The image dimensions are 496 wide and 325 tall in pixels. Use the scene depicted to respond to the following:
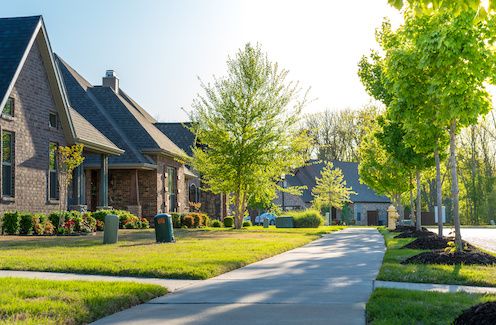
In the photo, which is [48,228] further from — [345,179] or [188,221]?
[345,179]

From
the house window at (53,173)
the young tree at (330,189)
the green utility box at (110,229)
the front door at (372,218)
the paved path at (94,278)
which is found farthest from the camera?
the front door at (372,218)

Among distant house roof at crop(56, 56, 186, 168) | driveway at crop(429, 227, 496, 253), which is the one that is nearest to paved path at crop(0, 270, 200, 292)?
driveway at crop(429, 227, 496, 253)

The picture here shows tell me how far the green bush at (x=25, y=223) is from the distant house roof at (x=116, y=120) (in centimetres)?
1222

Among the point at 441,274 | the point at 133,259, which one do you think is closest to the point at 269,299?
the point at 441,274

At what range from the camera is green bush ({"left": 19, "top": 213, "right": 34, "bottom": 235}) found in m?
24.3

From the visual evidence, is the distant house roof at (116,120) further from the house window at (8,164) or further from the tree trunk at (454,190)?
the tree trunk at (454,190)

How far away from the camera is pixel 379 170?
39344mm

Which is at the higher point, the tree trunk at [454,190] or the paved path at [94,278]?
the tree trunk at [454,190]

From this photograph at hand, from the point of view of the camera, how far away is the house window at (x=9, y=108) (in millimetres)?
24230

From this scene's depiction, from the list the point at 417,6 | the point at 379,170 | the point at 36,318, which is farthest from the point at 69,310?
the point at 379,170

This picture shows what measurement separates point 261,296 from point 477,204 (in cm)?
7742

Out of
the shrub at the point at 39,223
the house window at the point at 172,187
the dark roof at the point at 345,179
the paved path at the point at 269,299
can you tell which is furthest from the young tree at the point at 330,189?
the paved path at the point at 269,299

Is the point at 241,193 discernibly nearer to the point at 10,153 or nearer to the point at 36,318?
the point at 10,153

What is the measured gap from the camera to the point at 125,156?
121 feet
